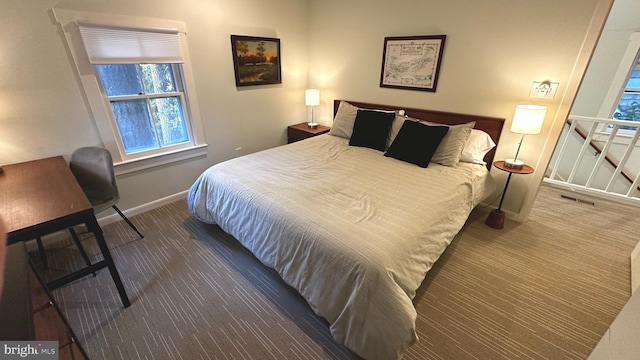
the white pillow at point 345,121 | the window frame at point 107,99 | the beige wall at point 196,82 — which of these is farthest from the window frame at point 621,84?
the window frame at point 107,99

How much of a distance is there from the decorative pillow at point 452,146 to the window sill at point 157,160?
8.61ft

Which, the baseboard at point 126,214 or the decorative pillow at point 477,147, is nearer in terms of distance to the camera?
the baseboard at point 126,214

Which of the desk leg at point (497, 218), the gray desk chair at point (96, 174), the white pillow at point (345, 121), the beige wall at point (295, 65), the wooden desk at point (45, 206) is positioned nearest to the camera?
the wooden desk at point (45, 206)

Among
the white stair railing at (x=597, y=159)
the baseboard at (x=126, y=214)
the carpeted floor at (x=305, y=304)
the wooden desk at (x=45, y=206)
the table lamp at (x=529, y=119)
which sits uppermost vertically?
the table lamp at (x=529, y=119)

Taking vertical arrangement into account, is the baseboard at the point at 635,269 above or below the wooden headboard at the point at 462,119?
below

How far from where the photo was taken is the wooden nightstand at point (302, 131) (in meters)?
3.67

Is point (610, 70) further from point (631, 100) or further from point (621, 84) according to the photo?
point (631, 100)

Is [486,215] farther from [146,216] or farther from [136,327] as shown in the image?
[146,216]

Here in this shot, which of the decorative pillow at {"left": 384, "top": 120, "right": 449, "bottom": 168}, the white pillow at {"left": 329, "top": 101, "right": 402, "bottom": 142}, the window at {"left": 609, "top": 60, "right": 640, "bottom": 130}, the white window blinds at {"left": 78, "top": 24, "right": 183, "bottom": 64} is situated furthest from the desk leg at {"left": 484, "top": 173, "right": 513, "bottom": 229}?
the white window blinds at {"left": 78, "top": 24, "right": 183, "bottom": 64}

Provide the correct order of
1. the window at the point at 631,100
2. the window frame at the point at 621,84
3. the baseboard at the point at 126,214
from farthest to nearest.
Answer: the window at the point at 631,100
the window frame at the point at 621,84
the baseboard at the point at 126,214

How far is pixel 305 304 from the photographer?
5.74ft

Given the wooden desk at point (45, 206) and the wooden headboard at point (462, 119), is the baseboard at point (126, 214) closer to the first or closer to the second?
the wooden desk at point (45, 206)

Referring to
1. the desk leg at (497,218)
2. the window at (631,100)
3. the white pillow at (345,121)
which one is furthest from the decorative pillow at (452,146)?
the window at (631,100)

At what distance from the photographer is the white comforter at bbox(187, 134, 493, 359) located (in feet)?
4.24
